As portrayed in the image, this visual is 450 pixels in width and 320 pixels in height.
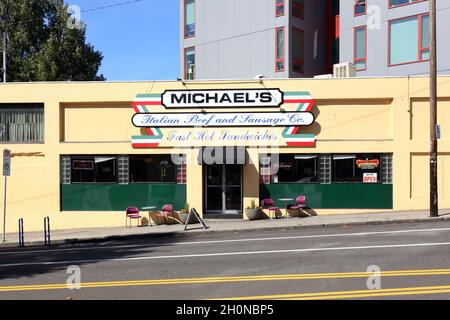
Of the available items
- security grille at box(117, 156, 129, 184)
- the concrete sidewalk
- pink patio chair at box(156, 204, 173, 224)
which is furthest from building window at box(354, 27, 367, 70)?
security grille at box(117, 156, 129, 184)

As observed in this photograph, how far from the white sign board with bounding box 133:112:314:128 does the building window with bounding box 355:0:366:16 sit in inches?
400

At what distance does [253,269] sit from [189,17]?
26391mm

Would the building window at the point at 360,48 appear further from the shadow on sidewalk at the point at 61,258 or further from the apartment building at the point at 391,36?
the shadow on sidewalk at the point at 61,258

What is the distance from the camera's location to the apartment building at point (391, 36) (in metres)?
25.3

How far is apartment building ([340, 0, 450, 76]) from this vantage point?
25297 mm

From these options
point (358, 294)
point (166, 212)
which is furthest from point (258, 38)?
point (358, 294)

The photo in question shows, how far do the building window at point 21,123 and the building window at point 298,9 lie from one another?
15.1 metres

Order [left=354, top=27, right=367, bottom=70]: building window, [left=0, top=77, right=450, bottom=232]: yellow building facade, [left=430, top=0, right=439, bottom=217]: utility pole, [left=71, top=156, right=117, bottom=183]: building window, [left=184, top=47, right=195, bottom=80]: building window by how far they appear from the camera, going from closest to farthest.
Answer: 1. [left=430, top=0, right=439, bottom=217]: utility pole
2. [left=0, top=77, right=450, bottom=232]: yellow building facade
3. [left=71, top=156, right=117, bottom=183]: building window
4. [left=354, top=27, right=367, bottom=70]: building window
5. [left=184, top=47, right=195, bottom=80]: building window

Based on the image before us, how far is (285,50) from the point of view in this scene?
2944cm

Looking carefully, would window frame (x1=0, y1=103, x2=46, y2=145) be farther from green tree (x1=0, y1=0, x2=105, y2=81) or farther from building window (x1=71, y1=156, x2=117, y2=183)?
green tree (x1=0, y1=0, x2=105, y2=81)

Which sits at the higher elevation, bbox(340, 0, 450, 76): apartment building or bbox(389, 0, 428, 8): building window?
bbox(389, 0, 428, 8): building window

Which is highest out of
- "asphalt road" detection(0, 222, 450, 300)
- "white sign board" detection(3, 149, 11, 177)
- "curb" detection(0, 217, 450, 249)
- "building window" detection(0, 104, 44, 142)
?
"building window" detection(0, 104, 44, 142)

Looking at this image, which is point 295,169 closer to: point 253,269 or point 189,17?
point 253,269
